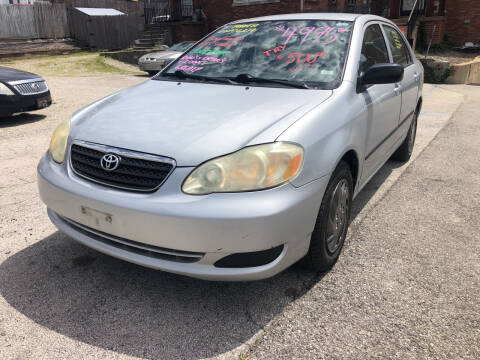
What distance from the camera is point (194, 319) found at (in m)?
2.42

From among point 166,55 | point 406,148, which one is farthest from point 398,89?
point 166,55

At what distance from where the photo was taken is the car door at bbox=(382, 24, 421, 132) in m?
4.23

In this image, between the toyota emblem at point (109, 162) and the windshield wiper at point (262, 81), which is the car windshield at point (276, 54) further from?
the toyota emblem at point (109, 162)

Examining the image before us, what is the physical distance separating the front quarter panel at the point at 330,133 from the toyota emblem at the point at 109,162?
912 millimetres

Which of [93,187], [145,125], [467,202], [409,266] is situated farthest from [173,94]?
[467,202]

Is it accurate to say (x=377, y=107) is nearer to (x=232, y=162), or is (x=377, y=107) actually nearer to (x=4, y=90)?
(x=232, y=162)

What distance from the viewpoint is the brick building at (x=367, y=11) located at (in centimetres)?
1756

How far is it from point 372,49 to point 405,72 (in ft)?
A: 3.24

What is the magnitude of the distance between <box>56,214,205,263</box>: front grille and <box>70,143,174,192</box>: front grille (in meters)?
0.31

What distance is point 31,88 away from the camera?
7.30m

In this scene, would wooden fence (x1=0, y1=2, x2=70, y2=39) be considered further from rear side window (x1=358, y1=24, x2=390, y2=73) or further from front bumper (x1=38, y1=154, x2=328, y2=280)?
front bumper (x1=38, y1=154, x2=328, y2=280)

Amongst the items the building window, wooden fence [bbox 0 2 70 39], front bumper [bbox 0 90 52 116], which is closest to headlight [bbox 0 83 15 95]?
front bumper [bbox 0 90 52 116]

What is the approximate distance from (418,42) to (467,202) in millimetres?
15882

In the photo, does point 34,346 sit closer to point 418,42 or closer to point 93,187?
point 93,187
